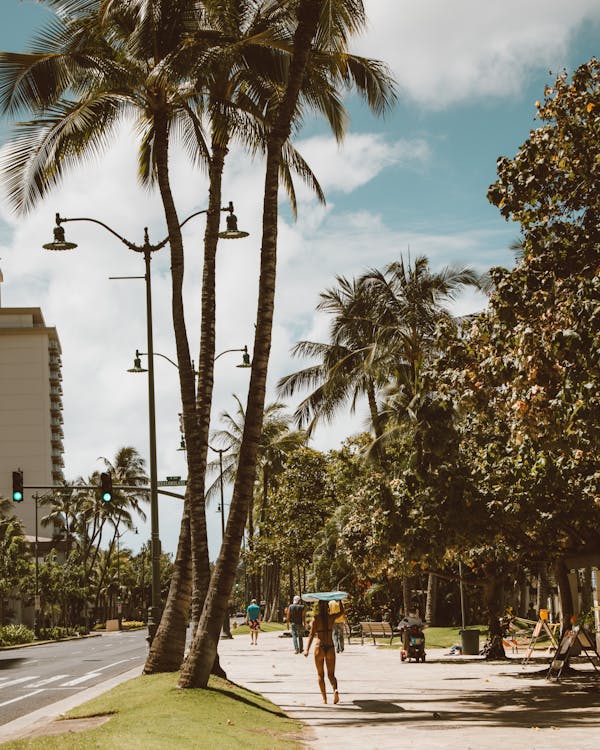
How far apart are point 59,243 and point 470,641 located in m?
16.4

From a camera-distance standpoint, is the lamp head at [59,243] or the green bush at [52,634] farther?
the green bush at [52,634]

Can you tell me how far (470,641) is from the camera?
29453mm

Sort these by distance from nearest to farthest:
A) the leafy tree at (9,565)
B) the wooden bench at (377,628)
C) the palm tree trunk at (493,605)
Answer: the palm tree trunk at (493,605)
the wooden bench at (377,628)
the leafy tree at (9,565)

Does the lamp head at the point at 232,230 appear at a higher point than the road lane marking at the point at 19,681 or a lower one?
higher

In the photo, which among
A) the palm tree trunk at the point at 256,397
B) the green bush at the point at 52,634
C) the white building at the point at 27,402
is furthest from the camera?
the white building at the point at 27,402

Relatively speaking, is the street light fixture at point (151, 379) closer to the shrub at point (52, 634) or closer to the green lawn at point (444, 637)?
the green lawn at point (444, 637)

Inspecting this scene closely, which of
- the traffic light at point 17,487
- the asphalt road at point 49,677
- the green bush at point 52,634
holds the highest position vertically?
the traffic light at point 17,487

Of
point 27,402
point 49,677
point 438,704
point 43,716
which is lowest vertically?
point 49,677

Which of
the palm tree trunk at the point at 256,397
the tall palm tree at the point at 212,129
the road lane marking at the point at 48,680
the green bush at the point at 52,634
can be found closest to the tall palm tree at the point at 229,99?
the tall palm tree at the point at 212,129

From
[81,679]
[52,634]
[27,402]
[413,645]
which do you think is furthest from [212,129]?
[27,402]

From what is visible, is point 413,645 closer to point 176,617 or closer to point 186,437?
point 176,617

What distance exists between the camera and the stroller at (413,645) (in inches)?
1096

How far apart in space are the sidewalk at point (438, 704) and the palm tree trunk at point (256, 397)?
171 centimetres

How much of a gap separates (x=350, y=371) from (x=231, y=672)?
559 inches
